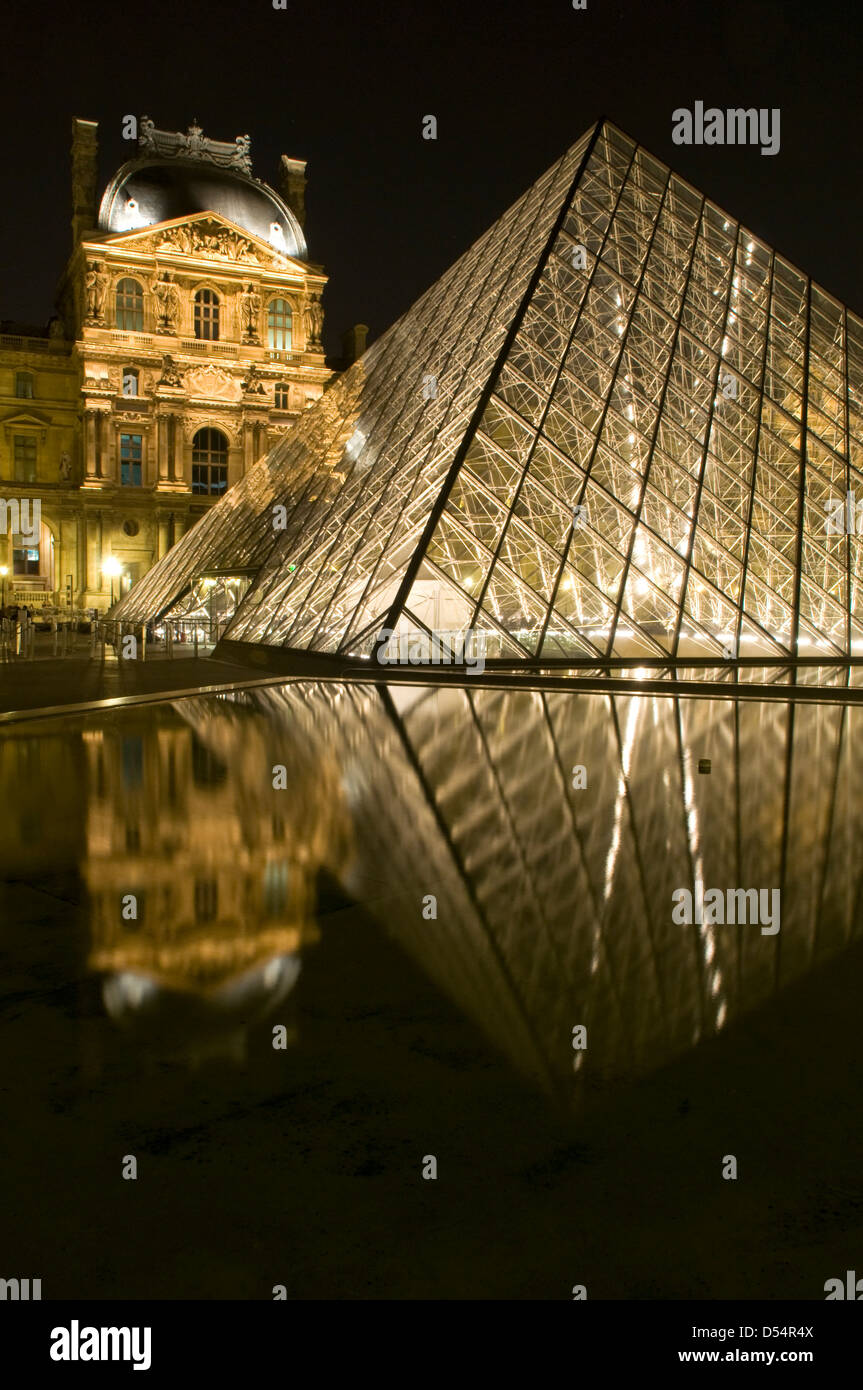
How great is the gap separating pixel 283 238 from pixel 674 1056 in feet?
191

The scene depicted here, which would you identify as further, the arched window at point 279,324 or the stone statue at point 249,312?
the arched window at point 279,324

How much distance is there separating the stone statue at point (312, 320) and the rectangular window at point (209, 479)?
8487mm

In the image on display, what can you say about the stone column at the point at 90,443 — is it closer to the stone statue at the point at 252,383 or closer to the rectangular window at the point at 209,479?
the rectangular window at the point at 209,479

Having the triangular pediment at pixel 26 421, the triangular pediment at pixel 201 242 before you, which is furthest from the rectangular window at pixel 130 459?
the triangular pediment at pixel 201 242

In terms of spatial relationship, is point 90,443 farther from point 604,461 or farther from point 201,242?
point 604,461

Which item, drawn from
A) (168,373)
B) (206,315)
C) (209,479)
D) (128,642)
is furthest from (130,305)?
(128,642)

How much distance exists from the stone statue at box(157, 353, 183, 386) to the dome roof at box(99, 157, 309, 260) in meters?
7.44

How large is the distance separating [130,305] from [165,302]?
1.74 metres

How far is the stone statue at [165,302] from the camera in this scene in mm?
47719

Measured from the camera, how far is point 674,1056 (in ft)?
10.2

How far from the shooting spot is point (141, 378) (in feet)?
157

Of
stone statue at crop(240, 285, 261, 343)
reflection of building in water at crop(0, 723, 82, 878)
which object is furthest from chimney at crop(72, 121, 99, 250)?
reflection of building in water at crop(0, 723, 82, 878)
